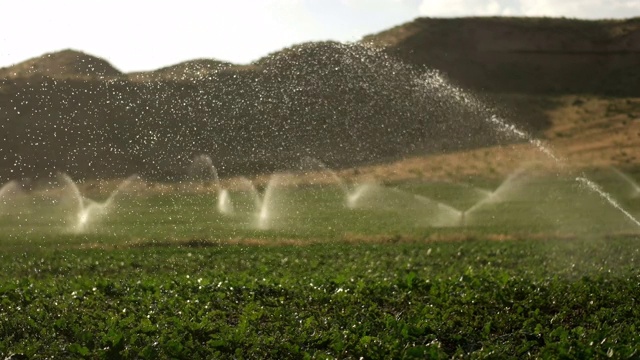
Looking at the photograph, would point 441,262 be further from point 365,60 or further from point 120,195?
point 365,60

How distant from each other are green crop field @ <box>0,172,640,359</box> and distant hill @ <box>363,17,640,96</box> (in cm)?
2276

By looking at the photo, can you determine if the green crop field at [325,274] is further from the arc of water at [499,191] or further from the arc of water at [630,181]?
the arc of water at [630,181]

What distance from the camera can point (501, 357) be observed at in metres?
9.52

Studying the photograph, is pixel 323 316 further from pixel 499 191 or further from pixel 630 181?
pixel 630 181

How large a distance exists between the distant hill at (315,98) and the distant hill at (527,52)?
0.11 metres

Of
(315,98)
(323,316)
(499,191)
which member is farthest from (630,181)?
(323,316)

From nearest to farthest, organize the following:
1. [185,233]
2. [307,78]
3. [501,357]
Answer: [501,357] < [185,233] < [307,78]

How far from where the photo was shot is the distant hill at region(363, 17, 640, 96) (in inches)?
2245

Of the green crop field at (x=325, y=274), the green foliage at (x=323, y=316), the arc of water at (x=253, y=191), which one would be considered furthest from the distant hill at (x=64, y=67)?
the green foliage at (x=323, y=316)

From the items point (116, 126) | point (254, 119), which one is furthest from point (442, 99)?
point (116, 126)

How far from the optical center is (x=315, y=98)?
52219 millimetres

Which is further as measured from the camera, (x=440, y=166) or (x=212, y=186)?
(x=440, y=166)

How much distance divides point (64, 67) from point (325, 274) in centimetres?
3907

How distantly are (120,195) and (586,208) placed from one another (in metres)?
15.9
